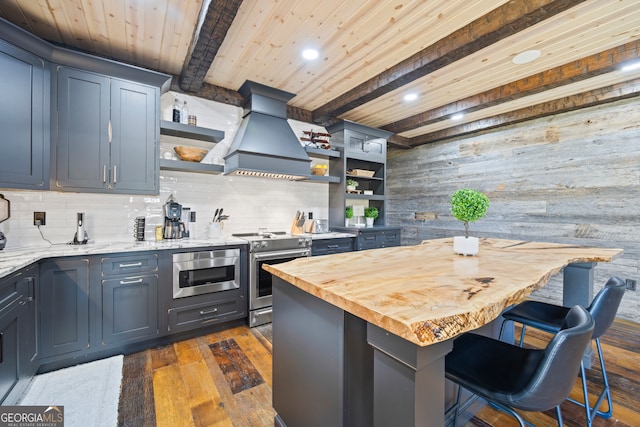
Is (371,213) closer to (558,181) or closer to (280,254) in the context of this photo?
(280,254)

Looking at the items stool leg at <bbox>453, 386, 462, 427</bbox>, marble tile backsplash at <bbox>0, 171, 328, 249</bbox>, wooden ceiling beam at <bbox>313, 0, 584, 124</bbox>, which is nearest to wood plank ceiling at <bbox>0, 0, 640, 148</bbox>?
wooden ceiling beam at <bbox>313, 0, 584, 124</bbox>

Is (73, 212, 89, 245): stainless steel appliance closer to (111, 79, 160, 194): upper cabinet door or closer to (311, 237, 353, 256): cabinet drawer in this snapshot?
(111, 79, 160, 194): upper cabinet door

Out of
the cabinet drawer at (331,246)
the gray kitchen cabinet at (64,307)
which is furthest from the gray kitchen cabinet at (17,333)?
the cabinet drawer at (331,246)

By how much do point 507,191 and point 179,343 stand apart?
185 inches

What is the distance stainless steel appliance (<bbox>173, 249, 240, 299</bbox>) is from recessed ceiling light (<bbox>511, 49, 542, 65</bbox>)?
11.1ft

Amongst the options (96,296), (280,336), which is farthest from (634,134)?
(96,296)

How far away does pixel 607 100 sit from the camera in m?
3.17

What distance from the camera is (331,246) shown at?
3.65 m

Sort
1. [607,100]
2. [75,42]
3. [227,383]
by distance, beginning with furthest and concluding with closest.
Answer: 1. [607,100]
2. [75,42]
3. [227,383]

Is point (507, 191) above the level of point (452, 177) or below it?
below

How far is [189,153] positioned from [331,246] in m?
2.05

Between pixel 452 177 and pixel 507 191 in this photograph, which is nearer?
pixel 507 191

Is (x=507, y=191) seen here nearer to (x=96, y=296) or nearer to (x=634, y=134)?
(x=634, y=134)

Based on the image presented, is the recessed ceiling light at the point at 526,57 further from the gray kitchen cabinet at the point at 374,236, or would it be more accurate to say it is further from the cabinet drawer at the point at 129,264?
the cabinet drawer at the point at 129,264
